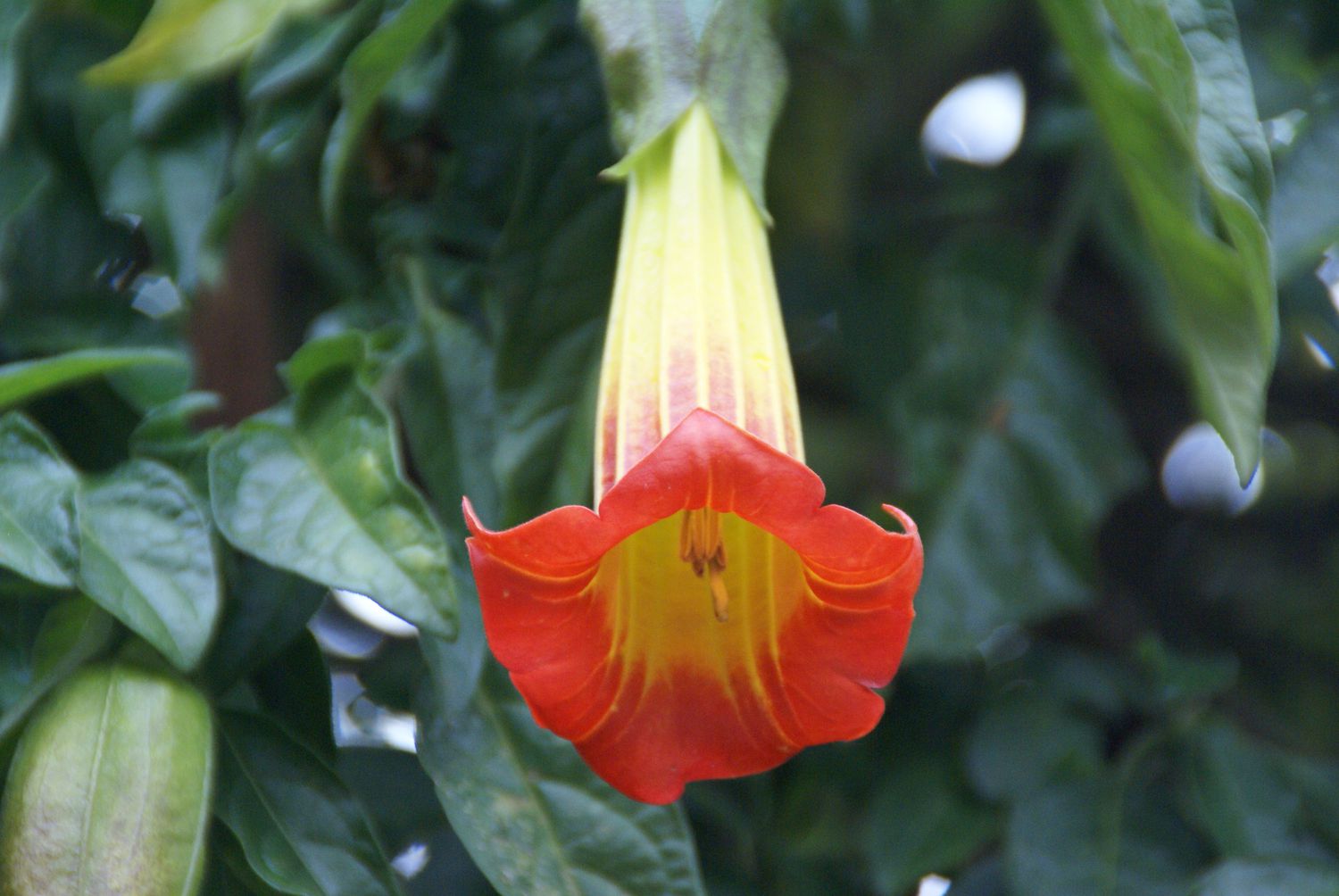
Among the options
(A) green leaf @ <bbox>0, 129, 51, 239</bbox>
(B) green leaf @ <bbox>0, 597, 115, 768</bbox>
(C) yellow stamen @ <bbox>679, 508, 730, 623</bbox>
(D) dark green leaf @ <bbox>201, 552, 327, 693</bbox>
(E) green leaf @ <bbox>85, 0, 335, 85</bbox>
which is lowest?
(C) yellow stamen @ <bbox>679, 508, 730, 623</bbox>

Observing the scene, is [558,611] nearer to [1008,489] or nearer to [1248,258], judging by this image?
[1248,258]

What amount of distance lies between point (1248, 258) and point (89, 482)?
0.61 m

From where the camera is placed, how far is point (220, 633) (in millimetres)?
700

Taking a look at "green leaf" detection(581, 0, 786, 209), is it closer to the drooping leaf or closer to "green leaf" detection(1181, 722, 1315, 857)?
the drooping leaf

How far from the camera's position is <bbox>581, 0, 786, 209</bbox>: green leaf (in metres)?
0.71

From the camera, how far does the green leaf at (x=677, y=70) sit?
71cm

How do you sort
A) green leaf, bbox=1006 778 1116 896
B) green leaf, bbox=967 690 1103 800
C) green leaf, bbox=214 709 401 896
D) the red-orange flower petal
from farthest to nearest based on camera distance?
green leaf, bbox=967 690 1103 800 < green leaf, bbox=1006 778 1116 896 < green leaf, bbox=214 709 401 896 < the red-orange flower petal

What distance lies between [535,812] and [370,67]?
44 centimetres

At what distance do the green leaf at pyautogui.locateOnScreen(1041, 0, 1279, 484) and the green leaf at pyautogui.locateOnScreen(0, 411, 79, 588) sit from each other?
0.59 m

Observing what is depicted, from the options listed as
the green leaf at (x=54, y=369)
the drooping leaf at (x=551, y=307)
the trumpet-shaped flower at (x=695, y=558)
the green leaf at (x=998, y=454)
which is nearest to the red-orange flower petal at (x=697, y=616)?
the trumpet-shaped flower at (x=695, y=558)

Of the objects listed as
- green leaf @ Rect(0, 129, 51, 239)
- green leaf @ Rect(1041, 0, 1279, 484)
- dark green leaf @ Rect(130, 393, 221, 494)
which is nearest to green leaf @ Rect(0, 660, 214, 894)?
dark green leaf @ Rect(130, 393, 221, 494)

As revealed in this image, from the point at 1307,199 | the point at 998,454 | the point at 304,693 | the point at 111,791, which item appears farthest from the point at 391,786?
the point at 1307,199

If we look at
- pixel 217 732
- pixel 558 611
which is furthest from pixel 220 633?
pixel 558 611

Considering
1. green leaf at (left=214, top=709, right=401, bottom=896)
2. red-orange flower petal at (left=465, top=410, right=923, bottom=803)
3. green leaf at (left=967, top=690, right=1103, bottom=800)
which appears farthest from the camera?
green leaf at (left=967, top=690, right=1103, bottom=800)
